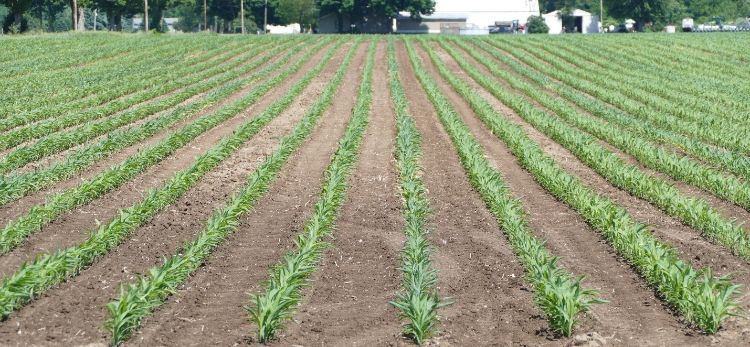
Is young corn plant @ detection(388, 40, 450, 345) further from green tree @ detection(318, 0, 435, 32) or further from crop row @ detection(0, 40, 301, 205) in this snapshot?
green tree @ detection(318, 0, 435, 32)

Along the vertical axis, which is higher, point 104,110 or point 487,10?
point 487,10

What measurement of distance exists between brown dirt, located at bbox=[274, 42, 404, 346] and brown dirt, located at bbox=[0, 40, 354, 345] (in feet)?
6.16

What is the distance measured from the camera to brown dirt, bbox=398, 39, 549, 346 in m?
7.75

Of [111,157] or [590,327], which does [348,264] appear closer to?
[590,327]

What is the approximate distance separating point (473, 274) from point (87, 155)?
27.7 ft

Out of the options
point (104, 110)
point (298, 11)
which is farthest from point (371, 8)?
point (104, 110)

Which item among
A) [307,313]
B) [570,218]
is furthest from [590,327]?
[570,218]

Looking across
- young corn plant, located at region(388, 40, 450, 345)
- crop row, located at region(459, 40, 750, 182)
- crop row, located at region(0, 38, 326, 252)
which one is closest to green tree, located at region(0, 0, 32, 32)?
crop row, located at region(459, 40, 750, 182)

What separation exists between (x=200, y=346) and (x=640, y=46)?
45.8 m

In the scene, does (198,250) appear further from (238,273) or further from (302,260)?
(302,260)

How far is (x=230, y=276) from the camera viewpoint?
9.27 meters

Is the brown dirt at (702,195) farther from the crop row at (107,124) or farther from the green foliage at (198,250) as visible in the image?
the crop row at (107,124)

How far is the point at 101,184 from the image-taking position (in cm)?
1273

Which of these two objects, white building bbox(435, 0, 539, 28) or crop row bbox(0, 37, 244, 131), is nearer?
crop row bbox(0, 37, 244, 131)
